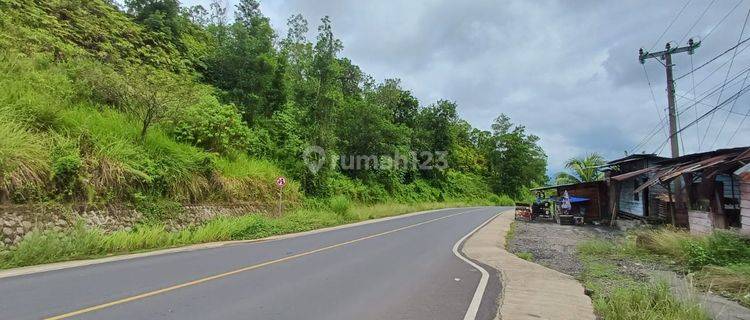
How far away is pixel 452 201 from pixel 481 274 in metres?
52.3

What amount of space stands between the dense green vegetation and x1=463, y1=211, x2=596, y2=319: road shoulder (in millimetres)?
13287

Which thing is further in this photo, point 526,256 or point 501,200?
point 501,200

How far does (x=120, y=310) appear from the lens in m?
6.88

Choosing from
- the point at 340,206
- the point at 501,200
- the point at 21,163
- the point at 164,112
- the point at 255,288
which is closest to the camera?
the point at 255,288

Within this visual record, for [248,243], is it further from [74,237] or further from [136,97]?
[136,97]

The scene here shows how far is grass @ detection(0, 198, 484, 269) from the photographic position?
1169 centimetres

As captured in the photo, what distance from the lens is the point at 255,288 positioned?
8812mm

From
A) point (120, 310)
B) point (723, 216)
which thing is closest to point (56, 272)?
point (120, 310)

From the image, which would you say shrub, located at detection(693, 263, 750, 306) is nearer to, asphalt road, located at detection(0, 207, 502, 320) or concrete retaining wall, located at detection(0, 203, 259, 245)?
asphalt road, located at detection(0, 207, 502, 320)

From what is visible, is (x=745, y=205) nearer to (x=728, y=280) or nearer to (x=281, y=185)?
(x=728, y=280)

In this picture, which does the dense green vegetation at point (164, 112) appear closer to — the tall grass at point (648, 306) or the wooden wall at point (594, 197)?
the tall grass at point (648, 306)

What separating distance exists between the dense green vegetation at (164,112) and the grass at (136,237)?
173 cm

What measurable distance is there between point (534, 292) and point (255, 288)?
5628 mm

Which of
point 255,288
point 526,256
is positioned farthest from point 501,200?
point 255,288
